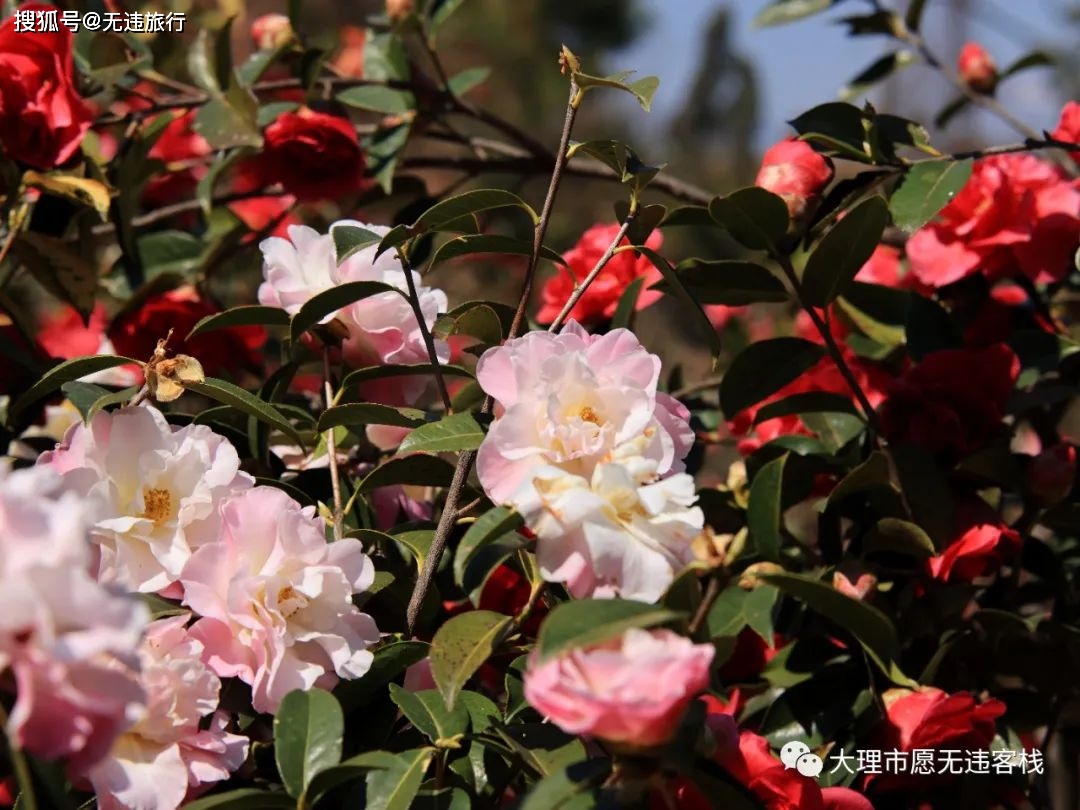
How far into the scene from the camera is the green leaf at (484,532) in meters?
0.52

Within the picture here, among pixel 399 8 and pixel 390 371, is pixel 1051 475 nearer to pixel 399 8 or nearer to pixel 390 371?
pixel 390 371

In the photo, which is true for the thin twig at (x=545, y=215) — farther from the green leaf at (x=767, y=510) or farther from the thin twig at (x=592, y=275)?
the green leaf at (x=767, y=510)

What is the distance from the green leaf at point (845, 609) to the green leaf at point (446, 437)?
169 millimetres

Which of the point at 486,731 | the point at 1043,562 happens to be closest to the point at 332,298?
the point at 486,731

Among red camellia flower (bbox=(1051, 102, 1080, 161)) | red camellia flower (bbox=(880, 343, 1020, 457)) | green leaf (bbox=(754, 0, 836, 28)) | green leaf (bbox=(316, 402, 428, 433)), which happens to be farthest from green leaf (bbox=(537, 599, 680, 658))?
green leaf (bbox=(754, 0, 836, 28))

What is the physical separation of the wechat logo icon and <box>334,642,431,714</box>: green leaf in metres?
0.23

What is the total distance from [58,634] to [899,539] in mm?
569

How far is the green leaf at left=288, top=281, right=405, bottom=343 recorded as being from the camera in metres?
0.68

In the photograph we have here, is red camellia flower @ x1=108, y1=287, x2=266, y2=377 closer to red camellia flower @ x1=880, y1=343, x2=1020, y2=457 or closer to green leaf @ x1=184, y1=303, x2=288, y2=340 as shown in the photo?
green leaf @ x1=184, y1=303, x2=288, y2=340

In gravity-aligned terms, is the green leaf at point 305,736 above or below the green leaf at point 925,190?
below

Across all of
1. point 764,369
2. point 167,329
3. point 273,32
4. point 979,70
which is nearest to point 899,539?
point 764,369

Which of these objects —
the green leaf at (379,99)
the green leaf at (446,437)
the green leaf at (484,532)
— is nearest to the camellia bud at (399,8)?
the green leaf at (379,99)

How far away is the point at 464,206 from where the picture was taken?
0.66 meters

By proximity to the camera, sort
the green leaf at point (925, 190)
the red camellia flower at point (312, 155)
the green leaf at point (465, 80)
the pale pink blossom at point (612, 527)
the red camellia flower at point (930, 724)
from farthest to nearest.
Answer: the green leaf at point (465, 80) < the red camellia flower at point (312, 155) < the green leaf at point (925, 190) < the red camellia flower at point (930, 724) < the pale pink blossom at point (612, 527)
